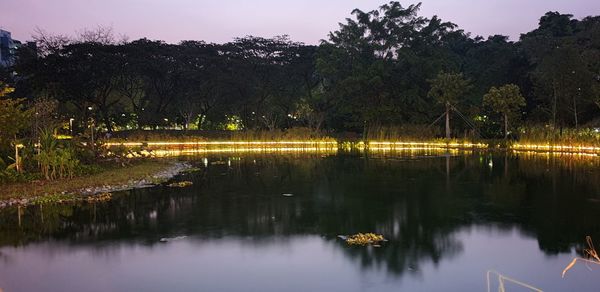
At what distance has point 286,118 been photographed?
58625 mm

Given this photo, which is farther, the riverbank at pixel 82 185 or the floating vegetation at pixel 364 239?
the riverbank at pixel 82 185

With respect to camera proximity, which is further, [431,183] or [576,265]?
[431,183]

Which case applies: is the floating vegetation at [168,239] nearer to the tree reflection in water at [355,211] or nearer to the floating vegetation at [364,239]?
the tree reflection in water at [355,211]

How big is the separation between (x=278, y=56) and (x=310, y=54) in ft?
11.5

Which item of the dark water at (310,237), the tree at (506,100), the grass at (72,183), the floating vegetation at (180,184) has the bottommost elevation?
the dark water at (310,237)

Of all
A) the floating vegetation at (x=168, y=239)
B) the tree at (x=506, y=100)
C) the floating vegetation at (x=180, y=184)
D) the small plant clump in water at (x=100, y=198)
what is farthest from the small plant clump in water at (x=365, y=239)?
the tree at (x=506, y=100)

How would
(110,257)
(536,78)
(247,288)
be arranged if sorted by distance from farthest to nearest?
(536,78) < (110,257) < (247,288)

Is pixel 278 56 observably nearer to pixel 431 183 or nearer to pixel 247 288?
pixel 431 183

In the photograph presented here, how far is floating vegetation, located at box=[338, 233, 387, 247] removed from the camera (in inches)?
366

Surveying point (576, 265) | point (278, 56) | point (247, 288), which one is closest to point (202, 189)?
point (247, 288)

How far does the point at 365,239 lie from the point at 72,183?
10580 mm

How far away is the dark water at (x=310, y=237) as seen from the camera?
7.45 m

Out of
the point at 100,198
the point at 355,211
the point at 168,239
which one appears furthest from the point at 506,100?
the point at 168,239

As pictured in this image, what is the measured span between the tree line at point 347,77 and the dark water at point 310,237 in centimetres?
2397
